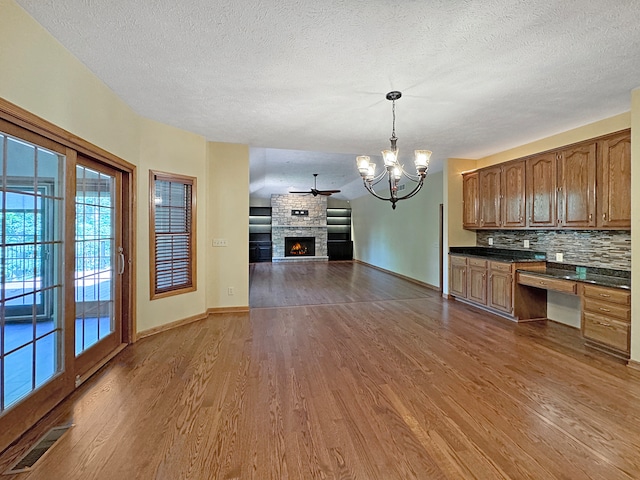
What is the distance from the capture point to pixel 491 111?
3.45 metres

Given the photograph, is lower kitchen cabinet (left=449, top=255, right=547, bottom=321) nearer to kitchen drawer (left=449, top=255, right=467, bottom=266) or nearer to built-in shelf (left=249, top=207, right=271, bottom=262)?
kitchen drawer (left=449, top=255, right=467, bottom=266)

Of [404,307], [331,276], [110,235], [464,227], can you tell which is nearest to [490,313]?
[404,307]

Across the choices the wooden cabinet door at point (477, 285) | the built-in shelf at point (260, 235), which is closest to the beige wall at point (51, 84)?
the wooden cabinet door at point (477, 285)

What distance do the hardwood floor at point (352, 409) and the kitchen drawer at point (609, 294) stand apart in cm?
59

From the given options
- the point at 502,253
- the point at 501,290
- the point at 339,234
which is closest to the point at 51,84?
the point at 501,290

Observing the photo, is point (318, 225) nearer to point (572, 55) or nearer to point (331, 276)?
point (331, 276)

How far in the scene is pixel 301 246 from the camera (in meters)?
13.0

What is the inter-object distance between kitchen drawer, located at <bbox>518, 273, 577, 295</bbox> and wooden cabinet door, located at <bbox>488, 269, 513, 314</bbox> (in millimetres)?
168

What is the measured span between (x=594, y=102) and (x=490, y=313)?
3.05 m

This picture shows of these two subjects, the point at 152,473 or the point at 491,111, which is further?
the point at 491,111

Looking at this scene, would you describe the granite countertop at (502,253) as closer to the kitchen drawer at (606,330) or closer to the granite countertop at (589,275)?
the granite countertop at (589,275)

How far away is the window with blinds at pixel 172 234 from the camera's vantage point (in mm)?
3931

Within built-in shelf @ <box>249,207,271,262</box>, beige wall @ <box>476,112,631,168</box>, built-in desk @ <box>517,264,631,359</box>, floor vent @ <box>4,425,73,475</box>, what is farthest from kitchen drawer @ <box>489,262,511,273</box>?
built-in shelf @ <box>249,207,271,262</box>

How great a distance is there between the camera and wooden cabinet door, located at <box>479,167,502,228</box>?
198 inches
